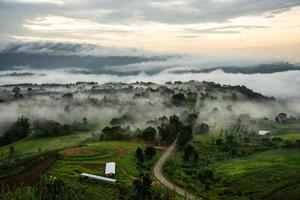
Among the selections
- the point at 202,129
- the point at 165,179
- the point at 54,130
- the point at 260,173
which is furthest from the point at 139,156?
the point at 54,130

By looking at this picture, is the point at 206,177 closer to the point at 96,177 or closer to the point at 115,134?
the point at 96,177

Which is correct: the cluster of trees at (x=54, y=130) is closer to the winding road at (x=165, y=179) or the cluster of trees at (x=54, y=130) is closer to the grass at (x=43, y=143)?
the grass at (x=43, y=143)

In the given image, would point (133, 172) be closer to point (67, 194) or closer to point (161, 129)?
point (67, 194)

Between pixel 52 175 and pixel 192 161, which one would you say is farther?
pixel 192 161

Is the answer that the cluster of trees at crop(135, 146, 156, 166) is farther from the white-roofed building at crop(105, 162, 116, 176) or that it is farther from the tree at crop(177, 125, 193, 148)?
the tree at crop(177, 125, 193, 148)

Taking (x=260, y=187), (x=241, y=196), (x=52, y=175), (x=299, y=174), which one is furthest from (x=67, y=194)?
(x=299, y=174)

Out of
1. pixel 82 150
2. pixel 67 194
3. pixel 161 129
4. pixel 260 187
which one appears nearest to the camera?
pixel 67 194


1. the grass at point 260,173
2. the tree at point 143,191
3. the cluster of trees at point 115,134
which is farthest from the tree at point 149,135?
the tree at point 143,191
